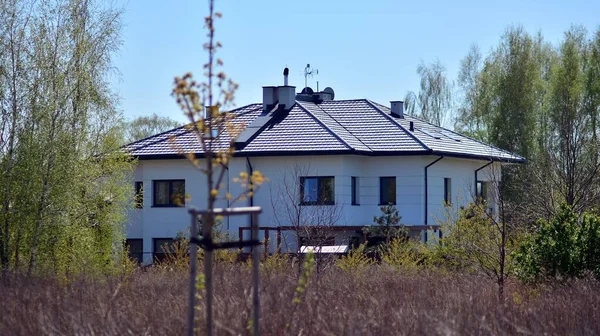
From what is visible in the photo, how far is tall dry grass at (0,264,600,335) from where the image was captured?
998 centimetres

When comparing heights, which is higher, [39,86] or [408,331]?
[39,86]

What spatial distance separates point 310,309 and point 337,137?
2437cm

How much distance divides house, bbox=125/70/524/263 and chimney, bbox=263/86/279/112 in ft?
2.25

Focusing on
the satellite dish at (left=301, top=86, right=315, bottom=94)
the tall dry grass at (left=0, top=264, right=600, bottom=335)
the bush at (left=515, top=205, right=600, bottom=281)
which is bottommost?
the tall dry grass at (left=0, top=264, right=600, bottom=335)

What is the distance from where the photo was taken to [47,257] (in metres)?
21.5

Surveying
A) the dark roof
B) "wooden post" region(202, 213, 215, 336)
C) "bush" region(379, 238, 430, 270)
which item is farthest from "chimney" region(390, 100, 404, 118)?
"wooden post" region(202, 213, 215, 336)

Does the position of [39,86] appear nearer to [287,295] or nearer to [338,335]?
[287,295]

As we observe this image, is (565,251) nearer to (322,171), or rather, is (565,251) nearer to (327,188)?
(327,188)

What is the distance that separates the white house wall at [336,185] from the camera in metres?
34.3

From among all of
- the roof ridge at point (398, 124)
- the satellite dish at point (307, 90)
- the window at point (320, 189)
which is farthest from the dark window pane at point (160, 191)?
the satellite dish at point (307, 90)

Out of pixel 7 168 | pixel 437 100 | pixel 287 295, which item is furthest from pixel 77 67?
pixel 437 100

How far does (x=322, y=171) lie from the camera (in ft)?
113

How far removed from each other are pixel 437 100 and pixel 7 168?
43.3 metres

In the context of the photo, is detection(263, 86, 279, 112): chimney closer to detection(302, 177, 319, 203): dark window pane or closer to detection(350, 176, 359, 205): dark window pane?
detection(350, 176, 359, 205): dark window pane
